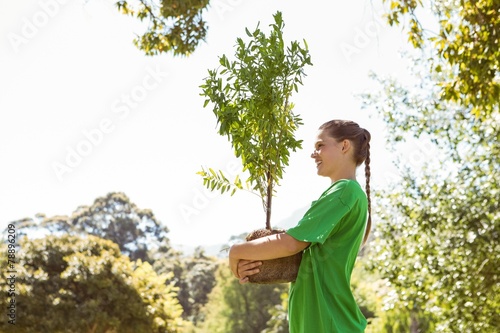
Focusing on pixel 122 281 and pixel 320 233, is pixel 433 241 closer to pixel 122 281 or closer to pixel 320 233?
pixel 320 233

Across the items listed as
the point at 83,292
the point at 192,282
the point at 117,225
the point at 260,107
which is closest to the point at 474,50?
the point at 260,107

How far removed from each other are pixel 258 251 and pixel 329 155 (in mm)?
383

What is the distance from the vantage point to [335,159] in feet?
7.09

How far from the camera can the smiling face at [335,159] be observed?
2.16m

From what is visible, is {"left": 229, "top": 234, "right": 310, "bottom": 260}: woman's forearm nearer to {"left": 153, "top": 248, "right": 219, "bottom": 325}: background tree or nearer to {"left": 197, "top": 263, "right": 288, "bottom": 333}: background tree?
{"left": 197, "top": 263, "right": 288, "bottom": 333}: background tree

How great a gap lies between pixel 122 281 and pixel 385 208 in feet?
24.9

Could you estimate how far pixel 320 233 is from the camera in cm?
199

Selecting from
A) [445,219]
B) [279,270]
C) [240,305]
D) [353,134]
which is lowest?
[279,270]

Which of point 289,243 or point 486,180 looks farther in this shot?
point 486,180

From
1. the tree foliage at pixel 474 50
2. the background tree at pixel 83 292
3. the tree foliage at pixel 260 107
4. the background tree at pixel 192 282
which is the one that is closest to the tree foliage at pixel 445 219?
the tree foliage at pixel 474 50

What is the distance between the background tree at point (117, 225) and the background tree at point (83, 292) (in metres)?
21.2

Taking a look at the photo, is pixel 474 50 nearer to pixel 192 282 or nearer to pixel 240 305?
pixel 240 305

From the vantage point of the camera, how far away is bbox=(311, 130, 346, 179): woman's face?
2.16 metres

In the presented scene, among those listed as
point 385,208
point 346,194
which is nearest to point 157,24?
point 385,208
